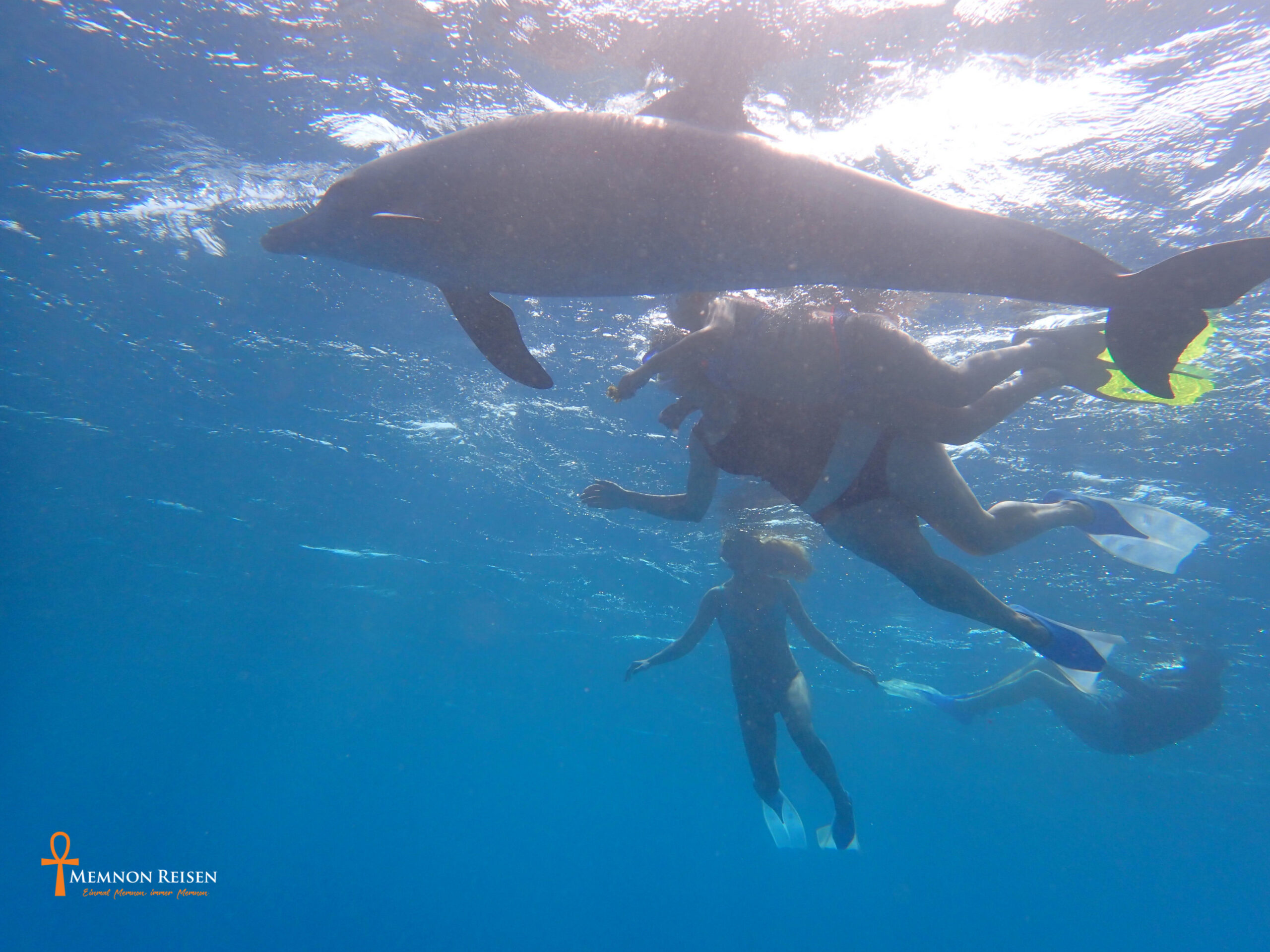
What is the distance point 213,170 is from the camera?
21.7ft

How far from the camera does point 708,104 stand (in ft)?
8.66

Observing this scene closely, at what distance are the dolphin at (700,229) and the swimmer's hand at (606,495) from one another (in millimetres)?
2068

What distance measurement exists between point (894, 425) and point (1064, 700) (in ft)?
45.5

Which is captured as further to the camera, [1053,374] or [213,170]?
[213,170]

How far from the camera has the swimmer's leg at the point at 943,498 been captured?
3.83 metres

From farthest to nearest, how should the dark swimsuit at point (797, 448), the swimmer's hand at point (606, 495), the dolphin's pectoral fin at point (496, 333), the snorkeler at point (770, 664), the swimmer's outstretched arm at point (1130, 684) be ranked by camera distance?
the swimmer's outstretched arm at point (1130, 684) → the snorkeler at point (770, 664) → the swimmer's hand at point (606, 495) → the dark swimsuit at point (797, 448) → the dolphin's pectoral fin at point (496, 333)

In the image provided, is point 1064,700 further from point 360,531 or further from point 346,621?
point 346,621

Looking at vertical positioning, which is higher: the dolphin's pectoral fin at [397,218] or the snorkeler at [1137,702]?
the dolphin's pectoral fin at [397,218]

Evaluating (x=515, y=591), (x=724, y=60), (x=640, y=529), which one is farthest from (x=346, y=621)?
(x=724, y=60)

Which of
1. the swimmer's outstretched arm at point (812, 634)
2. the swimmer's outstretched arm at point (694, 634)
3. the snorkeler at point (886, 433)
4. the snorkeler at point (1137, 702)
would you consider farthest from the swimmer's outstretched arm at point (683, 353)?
the snorkeler at point (1137, 702)

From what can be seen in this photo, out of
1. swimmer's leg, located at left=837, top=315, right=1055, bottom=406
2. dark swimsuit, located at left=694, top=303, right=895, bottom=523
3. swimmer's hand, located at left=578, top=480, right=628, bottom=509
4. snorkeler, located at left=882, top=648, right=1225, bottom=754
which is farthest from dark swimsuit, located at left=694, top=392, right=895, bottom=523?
snorkeler, located at left=882, top=648, right=1225, bottom=754

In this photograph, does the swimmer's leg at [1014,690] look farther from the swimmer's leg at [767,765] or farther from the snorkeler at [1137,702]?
the swimmer's leg at [767,765]

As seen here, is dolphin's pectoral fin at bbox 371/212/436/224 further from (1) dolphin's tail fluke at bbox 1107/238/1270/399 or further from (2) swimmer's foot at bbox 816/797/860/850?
(2) swimmer's foot at bbox 816/797/860/850

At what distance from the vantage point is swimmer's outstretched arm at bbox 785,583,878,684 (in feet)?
29.1
